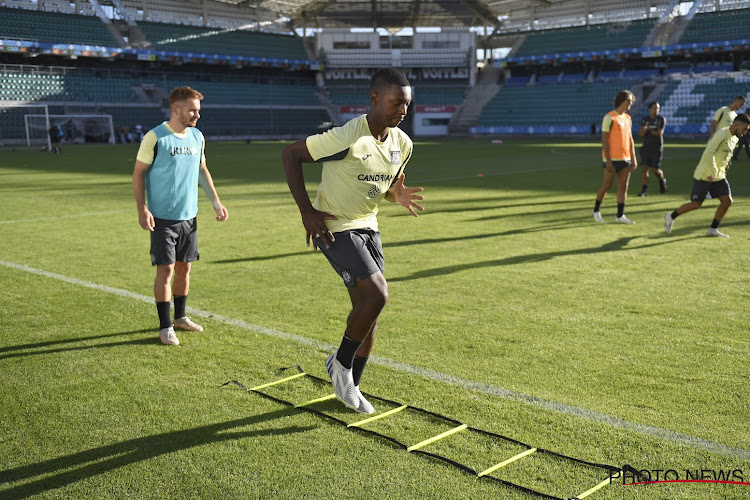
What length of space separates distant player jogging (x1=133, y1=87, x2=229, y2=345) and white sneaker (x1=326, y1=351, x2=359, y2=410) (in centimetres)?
186

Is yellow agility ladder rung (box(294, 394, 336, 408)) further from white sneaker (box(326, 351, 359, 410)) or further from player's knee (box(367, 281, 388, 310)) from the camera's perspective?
player's knee (box(367, 281, 388, 310))

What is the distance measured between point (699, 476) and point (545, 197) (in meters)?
12.5

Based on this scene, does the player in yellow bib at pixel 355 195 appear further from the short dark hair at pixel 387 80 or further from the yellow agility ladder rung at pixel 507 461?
the yellow agility ladder rung at pixel 507 461

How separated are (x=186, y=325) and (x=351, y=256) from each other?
95.7 inches

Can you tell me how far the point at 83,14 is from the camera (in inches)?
2158

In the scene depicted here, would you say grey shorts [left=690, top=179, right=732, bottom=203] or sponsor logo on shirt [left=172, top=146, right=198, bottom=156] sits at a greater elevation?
sponsor logo on shirt [left=172, top=146, right=198, bottom=156]

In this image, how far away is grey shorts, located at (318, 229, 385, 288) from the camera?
163 inches

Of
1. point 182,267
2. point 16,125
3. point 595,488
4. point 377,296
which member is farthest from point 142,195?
point 16,125

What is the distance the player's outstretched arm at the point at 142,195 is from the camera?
5.56 m

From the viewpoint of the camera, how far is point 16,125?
44.2 m

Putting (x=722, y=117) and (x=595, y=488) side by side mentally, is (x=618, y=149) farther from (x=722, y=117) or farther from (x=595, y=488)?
(x=595, y=488)

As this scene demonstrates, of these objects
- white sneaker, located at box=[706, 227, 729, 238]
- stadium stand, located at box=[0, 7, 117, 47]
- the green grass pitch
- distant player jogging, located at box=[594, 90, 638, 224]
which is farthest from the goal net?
white sneaker, located at box=[706, 227, 729, 238]

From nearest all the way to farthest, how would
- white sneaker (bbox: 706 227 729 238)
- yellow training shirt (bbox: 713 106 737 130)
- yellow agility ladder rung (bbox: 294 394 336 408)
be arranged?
1. yellow agility ladder rung (bbox: 294 394 336 408)
2. white sneaker (bbox: 706 227 729 238)
3. yellow training shirt (bbox: 713 106 737 130)

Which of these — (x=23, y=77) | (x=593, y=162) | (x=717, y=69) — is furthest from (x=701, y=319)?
(x=717, y=69)
